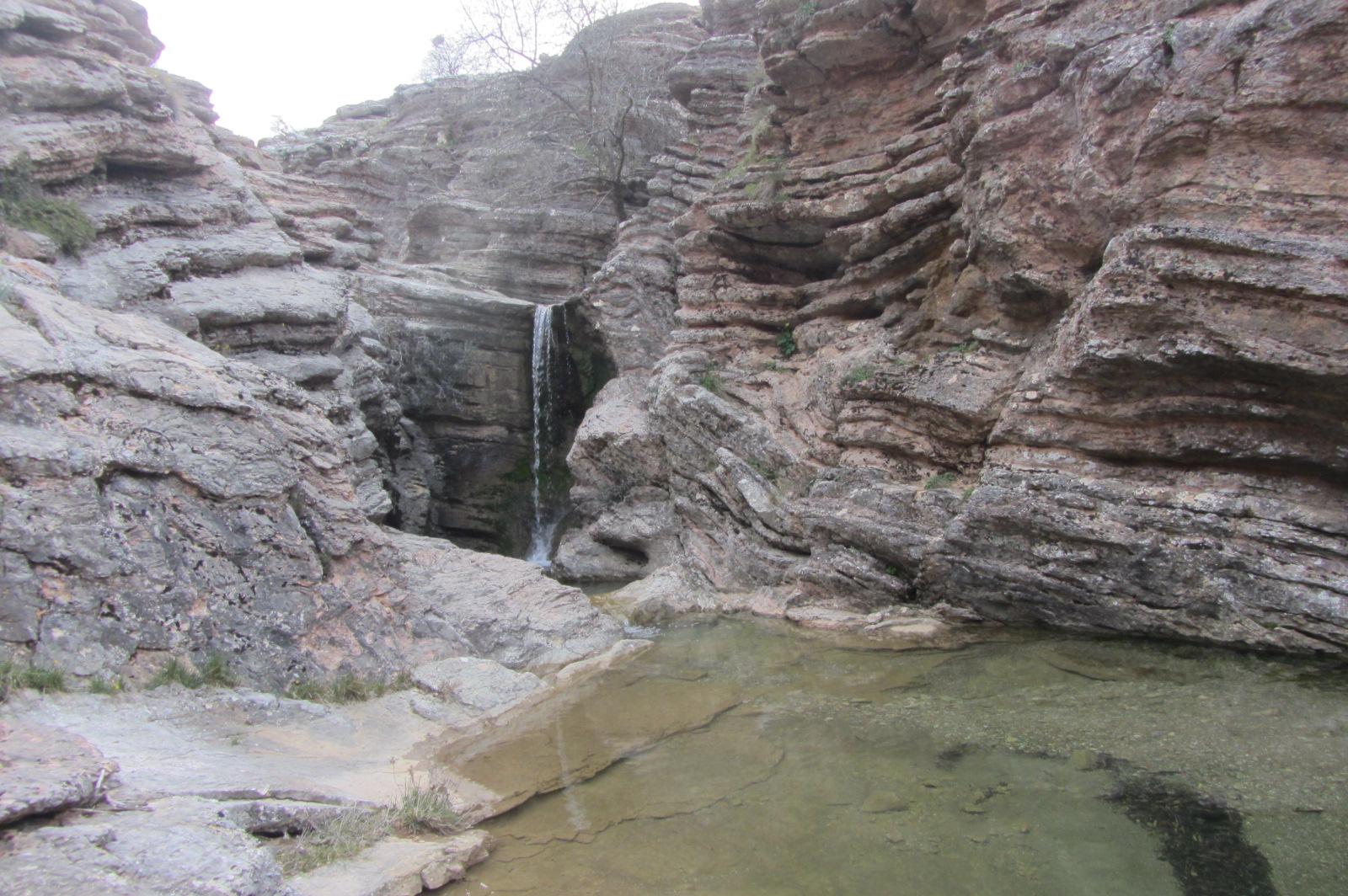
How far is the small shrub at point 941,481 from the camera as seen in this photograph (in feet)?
29.8

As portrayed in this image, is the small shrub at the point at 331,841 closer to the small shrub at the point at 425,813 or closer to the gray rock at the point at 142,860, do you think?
the small shrub at the point at 425,813

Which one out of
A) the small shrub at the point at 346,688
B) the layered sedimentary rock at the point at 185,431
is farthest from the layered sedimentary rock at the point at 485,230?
the small shrub at the point at 346,688

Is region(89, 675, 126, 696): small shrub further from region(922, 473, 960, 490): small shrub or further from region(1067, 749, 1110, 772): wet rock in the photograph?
region(922, 473, 960, 490): small shrub

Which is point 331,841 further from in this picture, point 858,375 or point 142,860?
point 858,375

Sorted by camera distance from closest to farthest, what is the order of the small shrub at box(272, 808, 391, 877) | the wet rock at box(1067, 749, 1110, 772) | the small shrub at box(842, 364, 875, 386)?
the small shrub at box(272, 808, 391, 877) < the wet rock at box(1067, 749, 1110, 772) < the small shrub at box(842, 364, 875, 386)

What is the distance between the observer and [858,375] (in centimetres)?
1041

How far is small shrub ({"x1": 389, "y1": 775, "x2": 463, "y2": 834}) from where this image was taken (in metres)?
4.50

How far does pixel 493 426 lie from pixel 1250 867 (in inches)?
603

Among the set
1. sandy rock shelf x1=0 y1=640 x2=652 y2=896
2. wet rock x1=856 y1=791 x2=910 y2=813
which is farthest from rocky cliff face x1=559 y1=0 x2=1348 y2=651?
sandy rock shelf x1=0 y1=640 x2=652 y2=896

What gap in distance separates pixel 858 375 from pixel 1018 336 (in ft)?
6.83

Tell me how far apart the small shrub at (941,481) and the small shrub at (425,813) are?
21.1 feet

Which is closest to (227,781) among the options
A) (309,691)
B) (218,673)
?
(218,673)

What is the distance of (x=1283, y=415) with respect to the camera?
6496 mm

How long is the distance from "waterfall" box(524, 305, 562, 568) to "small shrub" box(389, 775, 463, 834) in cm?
1234
